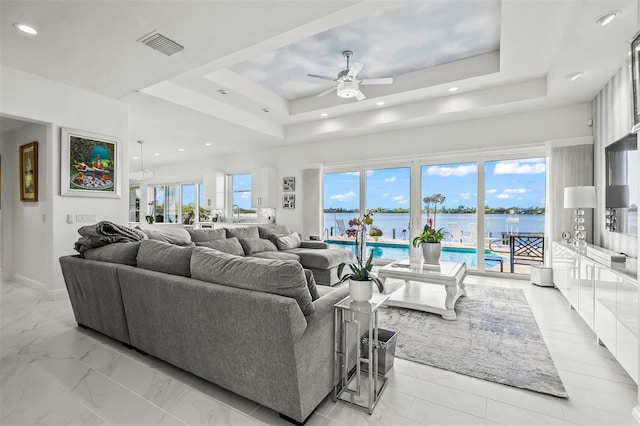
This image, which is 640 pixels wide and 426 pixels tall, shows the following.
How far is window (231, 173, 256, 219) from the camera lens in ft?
26.5

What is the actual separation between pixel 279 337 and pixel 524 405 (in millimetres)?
1485

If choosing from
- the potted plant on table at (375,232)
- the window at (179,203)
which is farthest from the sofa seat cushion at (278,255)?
the window at (179,203)

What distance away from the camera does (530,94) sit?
4.27 m

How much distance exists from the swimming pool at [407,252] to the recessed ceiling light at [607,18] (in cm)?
358

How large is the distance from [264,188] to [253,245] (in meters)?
2.79

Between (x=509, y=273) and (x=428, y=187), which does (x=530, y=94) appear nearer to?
(x=428, y=187)

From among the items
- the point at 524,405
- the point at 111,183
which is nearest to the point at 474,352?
the point at 524,405

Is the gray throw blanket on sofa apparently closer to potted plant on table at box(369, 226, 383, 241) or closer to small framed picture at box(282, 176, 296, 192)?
potted plant on table at box(369, 226, 383, 241)

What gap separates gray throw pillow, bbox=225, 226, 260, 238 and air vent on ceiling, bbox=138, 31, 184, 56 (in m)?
2.50

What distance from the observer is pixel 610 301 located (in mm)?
2207

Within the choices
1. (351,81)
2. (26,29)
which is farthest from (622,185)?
(26,29)

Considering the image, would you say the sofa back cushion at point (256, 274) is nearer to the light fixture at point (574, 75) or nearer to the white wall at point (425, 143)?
the light fixture at point (574, 75)

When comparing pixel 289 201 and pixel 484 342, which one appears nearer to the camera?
pixel 484 342

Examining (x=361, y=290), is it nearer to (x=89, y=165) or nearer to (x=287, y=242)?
(x=287, y=242)
